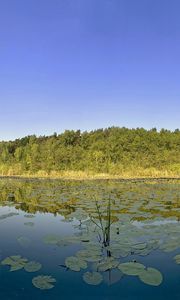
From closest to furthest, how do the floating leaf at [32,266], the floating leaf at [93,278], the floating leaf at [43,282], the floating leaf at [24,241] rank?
1. the floating leaf at [43,282]
2. the floating leaf at [93,278]
3. the floating leaf at [32,266]
4. the floating leaf at [24,241]

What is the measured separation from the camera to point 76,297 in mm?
4391

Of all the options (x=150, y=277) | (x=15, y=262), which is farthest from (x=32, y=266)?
(x=150, y=277)

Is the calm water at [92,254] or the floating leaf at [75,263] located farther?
the floating leaf at [75,263]

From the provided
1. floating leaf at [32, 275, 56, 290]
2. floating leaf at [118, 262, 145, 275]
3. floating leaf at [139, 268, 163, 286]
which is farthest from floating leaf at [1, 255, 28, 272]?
floating leaf at [139, 268, 163, 286]

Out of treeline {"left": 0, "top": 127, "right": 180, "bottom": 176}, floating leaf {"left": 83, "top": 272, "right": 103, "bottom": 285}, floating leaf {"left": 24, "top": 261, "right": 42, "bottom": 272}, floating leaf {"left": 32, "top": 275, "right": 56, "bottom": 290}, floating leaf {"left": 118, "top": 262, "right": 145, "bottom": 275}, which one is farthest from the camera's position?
treeline {"left": 0, "top": 127, "right": 180, "bottom": 176}

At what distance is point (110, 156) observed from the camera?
4012 centimetres

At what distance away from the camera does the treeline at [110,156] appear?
124 ft

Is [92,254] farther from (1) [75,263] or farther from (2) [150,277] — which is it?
(2) [150,277]

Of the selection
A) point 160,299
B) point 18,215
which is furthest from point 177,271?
point 18,215

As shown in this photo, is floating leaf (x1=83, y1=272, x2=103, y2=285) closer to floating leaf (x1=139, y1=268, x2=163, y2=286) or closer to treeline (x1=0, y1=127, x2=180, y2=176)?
floating leaf (x1=139, y1=268, x2=163, y2=286)

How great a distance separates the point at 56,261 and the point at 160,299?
2112 millimetres

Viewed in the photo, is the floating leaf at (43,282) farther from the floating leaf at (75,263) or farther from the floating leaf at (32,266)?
the floating leaf at (75,263)

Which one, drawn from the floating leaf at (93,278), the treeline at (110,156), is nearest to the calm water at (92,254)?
the floating leaf at (93,278)

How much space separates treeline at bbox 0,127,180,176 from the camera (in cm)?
3769
